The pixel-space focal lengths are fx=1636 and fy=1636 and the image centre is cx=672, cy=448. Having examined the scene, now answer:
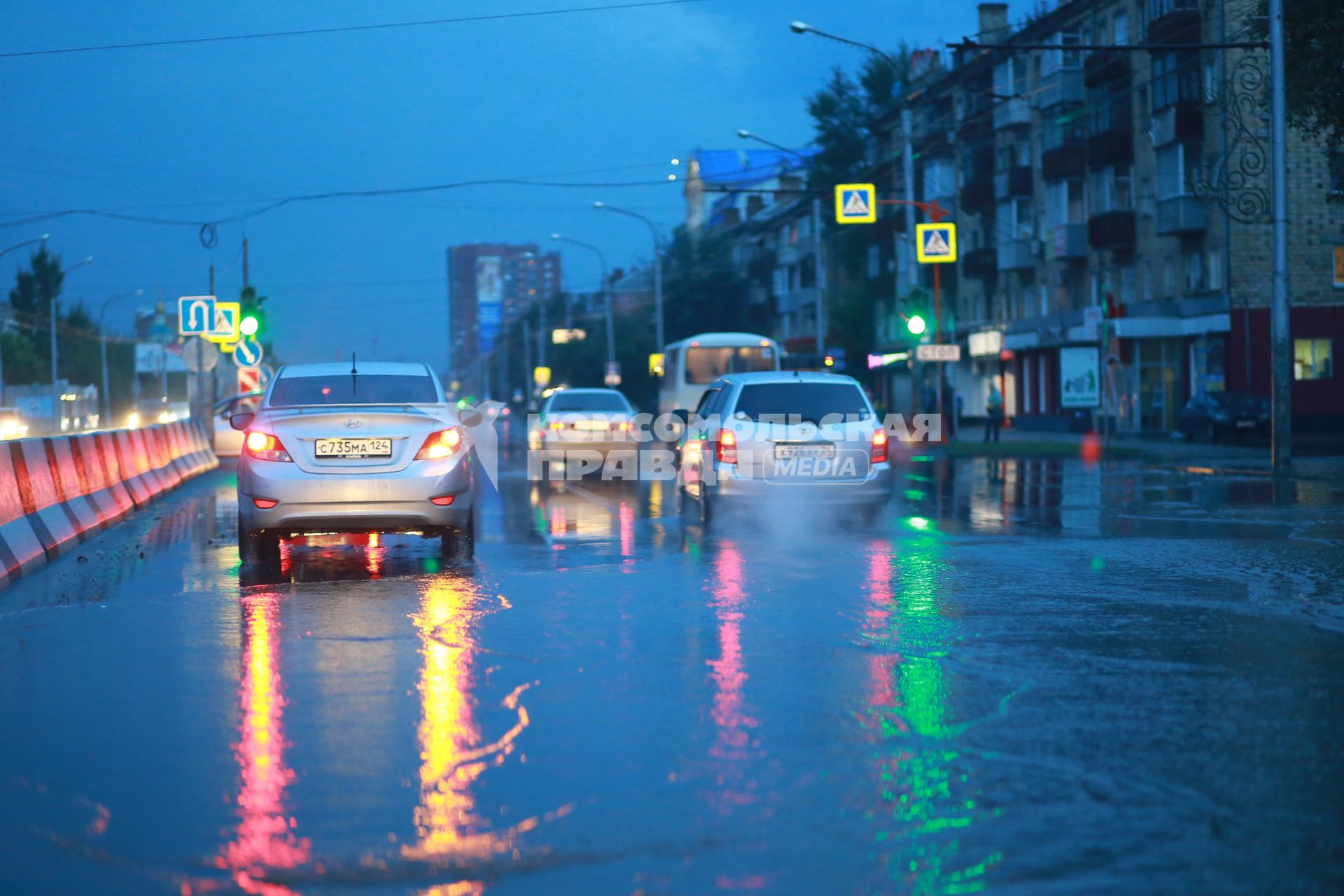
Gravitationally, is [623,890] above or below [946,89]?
below

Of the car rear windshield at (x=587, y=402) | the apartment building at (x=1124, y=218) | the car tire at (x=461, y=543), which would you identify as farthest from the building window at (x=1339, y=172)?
the car tire at (x=461, y=543)

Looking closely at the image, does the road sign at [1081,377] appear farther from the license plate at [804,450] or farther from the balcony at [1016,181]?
the license plate at [804,450]

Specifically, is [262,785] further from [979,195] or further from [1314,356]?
[979,195]

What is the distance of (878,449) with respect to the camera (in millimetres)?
15664

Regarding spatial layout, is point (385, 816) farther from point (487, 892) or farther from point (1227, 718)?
point (1227, 718)

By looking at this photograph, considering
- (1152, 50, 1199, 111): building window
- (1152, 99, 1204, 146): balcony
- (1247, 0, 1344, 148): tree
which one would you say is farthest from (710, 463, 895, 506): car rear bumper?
(1152, 99, 1204, 146): balcony

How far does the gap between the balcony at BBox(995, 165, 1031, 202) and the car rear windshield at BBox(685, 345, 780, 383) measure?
20.9 meters

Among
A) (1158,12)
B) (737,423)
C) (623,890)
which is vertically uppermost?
(1158,12)

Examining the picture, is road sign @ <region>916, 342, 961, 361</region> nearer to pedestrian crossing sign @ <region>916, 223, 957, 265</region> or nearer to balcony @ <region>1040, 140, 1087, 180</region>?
pedestrian crossing sign @ <region>916, 223, 957, 265</region>

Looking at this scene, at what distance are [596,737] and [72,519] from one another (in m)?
11.0

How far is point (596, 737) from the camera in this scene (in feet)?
20.0

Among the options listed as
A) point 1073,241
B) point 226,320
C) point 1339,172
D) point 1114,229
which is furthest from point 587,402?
point 1073,241

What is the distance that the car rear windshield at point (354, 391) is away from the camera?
13258 millimetres

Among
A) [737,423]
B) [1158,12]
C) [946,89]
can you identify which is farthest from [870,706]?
[946,89]
